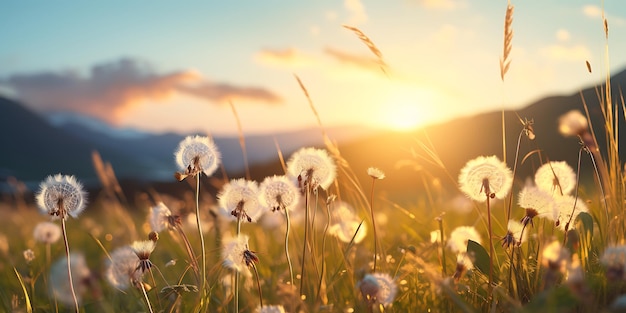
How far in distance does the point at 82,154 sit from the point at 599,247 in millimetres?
187368

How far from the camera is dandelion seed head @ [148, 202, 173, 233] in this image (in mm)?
2365

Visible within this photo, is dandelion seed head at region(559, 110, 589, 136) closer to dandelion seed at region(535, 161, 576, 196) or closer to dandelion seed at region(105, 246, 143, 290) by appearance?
dandelion seed at region(535, 161, 576, 196)

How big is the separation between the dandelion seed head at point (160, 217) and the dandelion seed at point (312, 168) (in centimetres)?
52

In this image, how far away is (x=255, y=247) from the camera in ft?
15.7

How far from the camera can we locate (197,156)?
2090mm

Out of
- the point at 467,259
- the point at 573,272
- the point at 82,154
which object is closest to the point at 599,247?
the point at 467,259

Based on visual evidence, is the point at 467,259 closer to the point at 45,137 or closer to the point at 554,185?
the point at 554,185

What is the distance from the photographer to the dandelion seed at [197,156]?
6.84ft

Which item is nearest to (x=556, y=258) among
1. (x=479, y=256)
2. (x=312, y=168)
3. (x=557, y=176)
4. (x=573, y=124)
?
(x=573, y=124)

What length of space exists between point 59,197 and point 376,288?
44.3 inches

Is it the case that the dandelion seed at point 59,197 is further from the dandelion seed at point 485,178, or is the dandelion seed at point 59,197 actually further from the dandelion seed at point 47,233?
the dandelion seed at point 47,233

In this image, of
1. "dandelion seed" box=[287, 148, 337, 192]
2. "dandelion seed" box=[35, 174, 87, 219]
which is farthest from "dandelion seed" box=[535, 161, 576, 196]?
"dandelion seed" box=[35, 174, 87, 219]

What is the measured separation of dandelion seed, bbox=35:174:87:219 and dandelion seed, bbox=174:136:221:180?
36 centimetres

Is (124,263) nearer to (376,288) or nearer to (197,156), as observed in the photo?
(197,156)
